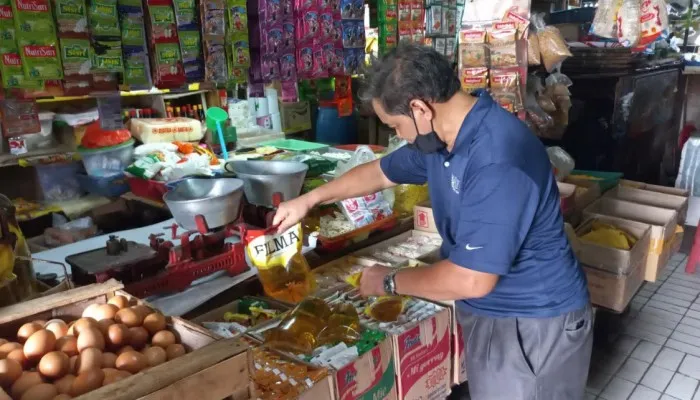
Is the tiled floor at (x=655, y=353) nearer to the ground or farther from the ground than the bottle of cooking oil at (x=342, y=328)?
nearer to the ground

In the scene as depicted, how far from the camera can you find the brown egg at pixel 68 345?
120 cm

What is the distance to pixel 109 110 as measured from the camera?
2113mm

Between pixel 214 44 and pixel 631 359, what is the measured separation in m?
2.87

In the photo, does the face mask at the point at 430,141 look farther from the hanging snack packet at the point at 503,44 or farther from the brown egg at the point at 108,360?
the hanging snack packet at the point at 503,44

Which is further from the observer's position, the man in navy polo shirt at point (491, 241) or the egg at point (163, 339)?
the man in navy polo shirt at point (491, 241)

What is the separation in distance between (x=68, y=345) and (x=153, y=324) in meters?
0.18

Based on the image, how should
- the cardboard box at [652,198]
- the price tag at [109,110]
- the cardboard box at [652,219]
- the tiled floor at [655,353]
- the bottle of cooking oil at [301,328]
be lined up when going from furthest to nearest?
the cardboard box at [652,198], the cardboard box at [652,219], the tiled floor at [655,353], the price tag at [109,110], the bottle of cooking oil at [301,328]

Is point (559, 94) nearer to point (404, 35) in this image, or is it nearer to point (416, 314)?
point (404, 35)

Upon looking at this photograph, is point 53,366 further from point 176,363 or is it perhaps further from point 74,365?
point 176,363

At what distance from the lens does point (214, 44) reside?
226 centimetres


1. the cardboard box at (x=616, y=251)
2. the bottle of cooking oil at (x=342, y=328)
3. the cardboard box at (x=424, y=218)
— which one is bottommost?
the cardboard box at (x=616, y=251)

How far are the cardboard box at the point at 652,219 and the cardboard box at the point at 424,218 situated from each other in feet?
3.65

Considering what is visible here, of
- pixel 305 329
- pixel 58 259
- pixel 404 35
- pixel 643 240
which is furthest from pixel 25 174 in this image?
pixel 643 240

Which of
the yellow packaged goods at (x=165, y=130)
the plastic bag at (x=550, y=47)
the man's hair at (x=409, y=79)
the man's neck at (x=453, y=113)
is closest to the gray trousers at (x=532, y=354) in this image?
the man's neck at (x=453, y=113)
